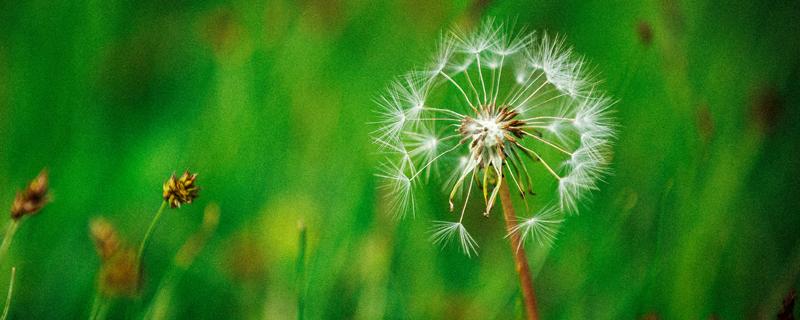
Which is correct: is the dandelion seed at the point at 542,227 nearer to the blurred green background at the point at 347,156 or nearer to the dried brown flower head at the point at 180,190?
the blurred green background at the point at 347,156

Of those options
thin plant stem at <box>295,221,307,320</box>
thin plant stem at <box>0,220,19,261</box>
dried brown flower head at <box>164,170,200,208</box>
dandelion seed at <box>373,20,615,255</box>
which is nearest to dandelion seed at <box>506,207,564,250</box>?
dandelion seed at <box>373,20,615,255</box>

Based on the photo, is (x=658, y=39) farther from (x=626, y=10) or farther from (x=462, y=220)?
(x=462, y=220)

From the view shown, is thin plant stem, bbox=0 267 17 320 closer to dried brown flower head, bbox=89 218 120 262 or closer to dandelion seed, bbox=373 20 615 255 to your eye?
dried brown flower head, bbox=89 218 120 262

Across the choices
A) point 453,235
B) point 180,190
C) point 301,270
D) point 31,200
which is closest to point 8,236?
point 31,200

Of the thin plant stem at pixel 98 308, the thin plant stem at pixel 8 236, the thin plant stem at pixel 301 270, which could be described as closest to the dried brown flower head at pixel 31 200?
the thin plant stem at pixel 8 236

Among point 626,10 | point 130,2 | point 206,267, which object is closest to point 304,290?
point 206,267
